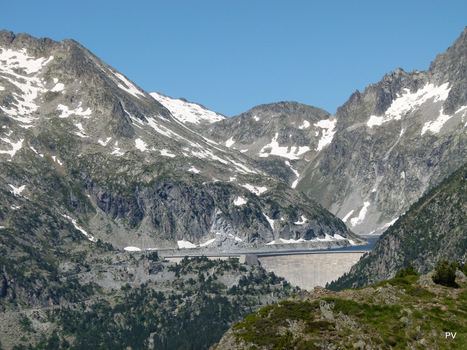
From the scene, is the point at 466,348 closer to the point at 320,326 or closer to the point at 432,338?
the point at 432,338

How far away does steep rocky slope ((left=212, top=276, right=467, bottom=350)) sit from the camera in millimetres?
117750

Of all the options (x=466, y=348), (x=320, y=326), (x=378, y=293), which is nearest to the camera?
(x=466, y=348)

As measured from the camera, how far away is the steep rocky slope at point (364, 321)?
386 feet

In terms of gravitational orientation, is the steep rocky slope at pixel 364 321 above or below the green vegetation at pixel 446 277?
below

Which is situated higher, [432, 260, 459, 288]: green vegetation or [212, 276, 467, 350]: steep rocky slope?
[432, 260, 459, 288]: green vegetation

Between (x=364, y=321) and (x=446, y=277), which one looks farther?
(x=446, y=277)

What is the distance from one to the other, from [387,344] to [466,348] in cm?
1033

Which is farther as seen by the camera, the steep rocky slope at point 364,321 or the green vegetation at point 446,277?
the green vegetation at point 446,277

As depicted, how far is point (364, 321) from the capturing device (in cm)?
12462

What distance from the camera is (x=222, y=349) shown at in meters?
130

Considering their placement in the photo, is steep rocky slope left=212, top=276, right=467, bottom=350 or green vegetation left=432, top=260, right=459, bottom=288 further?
green vegetation left=432, top=260, right=459, bottom=288

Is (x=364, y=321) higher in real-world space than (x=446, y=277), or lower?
lower

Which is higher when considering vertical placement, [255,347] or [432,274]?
[432,274]

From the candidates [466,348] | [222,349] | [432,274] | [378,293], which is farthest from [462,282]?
[222,349]
